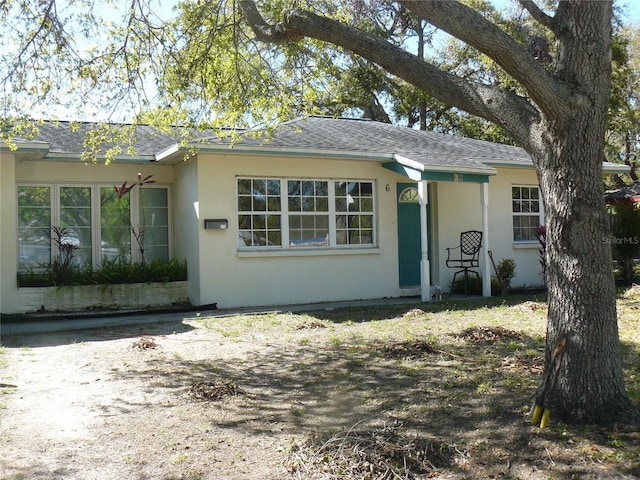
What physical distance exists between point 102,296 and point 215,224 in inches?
99.5

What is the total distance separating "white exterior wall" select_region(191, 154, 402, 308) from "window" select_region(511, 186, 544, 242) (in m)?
3.45

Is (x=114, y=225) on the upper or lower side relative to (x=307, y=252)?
upper

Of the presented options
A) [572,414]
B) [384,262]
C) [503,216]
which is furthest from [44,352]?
[503,216]

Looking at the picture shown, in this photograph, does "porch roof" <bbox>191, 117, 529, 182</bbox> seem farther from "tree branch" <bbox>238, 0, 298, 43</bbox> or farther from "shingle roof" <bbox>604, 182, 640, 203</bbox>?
"shingle roof" <bbox>604, 182, 640, 203</bbox>

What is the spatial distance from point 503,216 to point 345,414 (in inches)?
425

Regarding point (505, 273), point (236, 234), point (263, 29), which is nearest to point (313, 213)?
point (236, 234)

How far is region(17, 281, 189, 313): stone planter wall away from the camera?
11289mm

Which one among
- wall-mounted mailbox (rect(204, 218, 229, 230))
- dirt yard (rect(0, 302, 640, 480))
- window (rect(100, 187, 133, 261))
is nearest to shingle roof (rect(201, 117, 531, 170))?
wall-mounted mailbox (rect(204, 218, 229, 230))

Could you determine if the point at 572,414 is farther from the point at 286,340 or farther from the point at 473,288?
the point at 473,288

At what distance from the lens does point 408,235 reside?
45.9ft

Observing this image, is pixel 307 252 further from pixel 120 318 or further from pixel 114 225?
pixel 114 225

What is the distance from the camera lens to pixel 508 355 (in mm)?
7141

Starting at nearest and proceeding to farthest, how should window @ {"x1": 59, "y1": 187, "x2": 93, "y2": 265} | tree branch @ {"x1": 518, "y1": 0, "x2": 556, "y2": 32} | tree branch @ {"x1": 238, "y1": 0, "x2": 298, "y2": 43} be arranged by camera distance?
tree branch @ {"x1": 518, "y1": 0, "x2": 556, "y2": 32} → tree branch @ {"x1": 238, "y1": 0, "x2": 298, "y2": 43} → window @ {"x1": 59, "y1": 187, "x2": 93, "y2": 265}

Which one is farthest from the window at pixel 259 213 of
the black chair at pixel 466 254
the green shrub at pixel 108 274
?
the black chair at pixel 466 254
